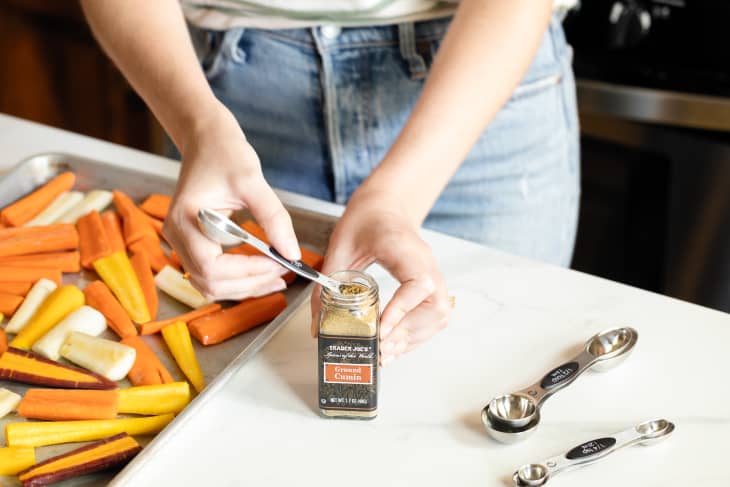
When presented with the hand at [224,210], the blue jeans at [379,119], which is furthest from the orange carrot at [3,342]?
the blue jeans at [379,119]

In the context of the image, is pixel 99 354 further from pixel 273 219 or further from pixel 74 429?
pixel 273 219

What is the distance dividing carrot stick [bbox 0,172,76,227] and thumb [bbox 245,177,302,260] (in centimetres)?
45

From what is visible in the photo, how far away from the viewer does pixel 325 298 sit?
782 mm

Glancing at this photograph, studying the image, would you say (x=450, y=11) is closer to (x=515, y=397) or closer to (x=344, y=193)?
(x=344, y=193)

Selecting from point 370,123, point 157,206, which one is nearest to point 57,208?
point 157,206

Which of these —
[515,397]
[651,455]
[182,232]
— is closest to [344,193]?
[182,232]

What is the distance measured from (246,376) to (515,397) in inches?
11.0

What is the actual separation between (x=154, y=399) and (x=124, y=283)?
0.74 feet

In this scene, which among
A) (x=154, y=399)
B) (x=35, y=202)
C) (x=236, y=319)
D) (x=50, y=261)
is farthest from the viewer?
(x=35, y=202)

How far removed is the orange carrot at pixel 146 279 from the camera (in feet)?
3.39

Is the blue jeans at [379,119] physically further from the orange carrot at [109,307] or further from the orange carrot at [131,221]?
the orange carrot at [109,307]

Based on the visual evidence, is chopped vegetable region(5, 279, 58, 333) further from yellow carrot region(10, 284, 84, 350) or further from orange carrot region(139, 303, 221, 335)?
orange carrot region(139, 303, 221, 335)

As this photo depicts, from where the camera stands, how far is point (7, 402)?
86 cm

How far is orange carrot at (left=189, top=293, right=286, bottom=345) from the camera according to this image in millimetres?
967
